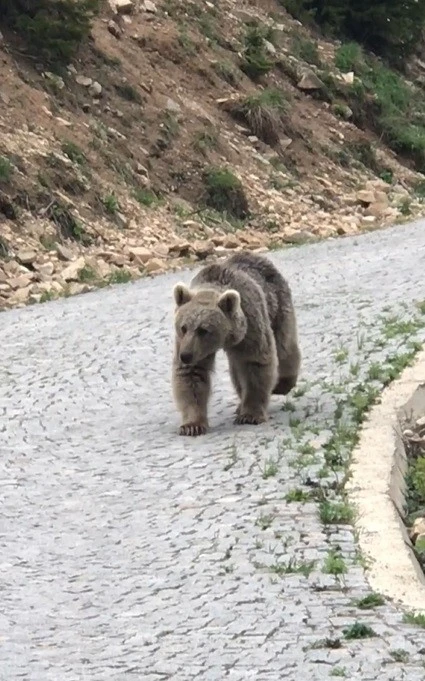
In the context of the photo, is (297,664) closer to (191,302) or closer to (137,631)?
(137,631)

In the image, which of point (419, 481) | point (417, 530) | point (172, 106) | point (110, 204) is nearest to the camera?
point (417, 530)

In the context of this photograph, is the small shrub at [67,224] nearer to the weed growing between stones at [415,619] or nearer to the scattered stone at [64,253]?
the scattered stone at [64,253]

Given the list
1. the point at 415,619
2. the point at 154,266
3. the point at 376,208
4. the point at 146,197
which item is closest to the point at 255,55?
the point at 376,208

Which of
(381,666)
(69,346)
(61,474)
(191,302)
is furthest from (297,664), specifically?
(69,346)

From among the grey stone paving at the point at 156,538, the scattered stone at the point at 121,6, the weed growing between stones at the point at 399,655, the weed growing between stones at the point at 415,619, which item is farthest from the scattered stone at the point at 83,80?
the weed growing between stones at the point at 399,655

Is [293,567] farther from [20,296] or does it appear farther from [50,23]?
[50,23]

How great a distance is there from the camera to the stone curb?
7.18 meters

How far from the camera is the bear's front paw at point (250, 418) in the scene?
10.9m

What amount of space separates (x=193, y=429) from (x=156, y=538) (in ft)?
8.47

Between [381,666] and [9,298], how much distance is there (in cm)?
1382

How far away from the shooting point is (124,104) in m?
28.1

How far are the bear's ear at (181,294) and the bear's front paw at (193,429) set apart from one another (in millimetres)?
860

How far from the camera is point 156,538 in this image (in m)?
8.20

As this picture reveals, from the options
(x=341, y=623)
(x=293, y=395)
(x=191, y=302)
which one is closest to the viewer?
(x=341, y=623)
